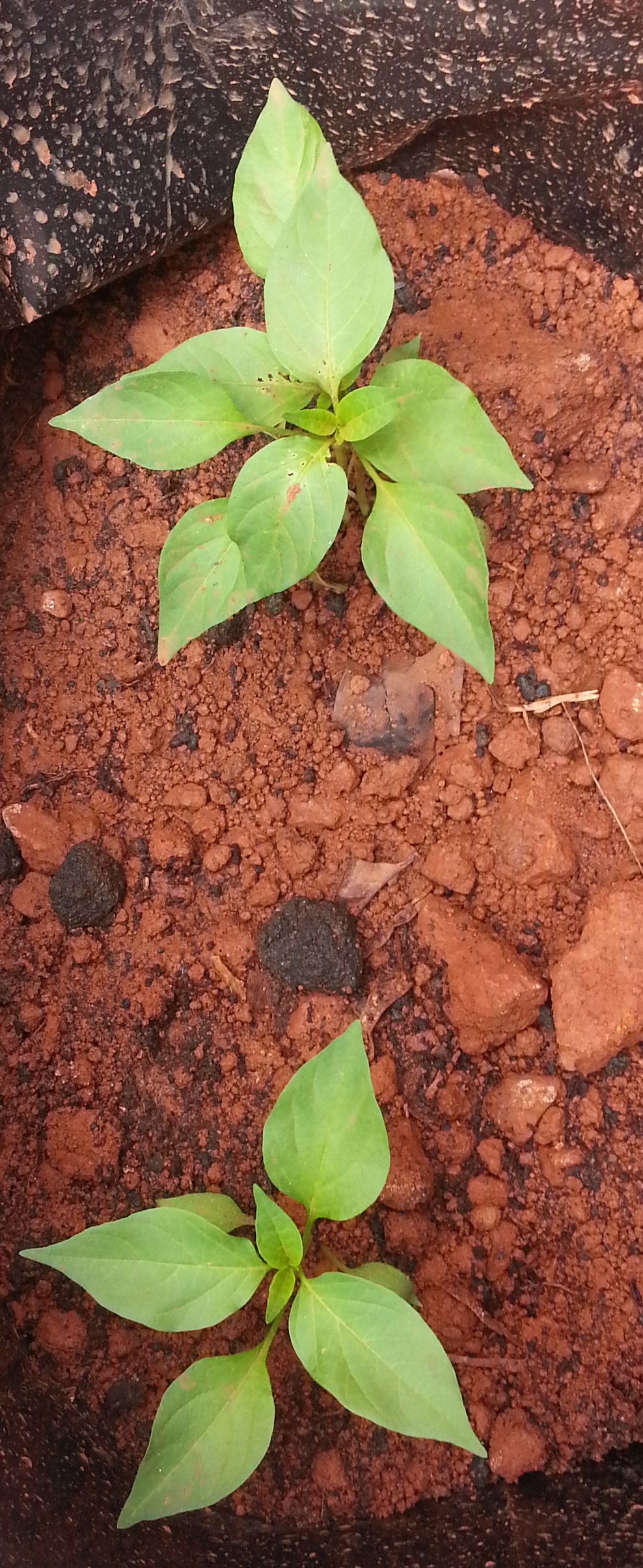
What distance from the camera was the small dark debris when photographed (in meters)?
1.58

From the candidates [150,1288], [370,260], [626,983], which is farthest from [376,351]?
[150,1288]

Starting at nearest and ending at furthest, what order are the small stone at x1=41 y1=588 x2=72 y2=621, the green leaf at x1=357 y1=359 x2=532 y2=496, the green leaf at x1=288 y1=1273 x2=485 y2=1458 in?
1. the green leaf at x1=288 y1=1273 x2=485 y2=1458
2. the green leaf at x1=357 y1=359 x2=532 y2=496
3. the small stone at x1=41 y1=588 x2=72 y2=621

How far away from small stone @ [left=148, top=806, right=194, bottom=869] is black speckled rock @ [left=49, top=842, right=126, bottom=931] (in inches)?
2.6

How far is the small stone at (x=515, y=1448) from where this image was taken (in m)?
1.39

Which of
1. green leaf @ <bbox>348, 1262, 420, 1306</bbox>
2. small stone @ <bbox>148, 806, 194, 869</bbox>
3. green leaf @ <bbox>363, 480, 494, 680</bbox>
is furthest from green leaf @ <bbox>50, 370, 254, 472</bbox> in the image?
green leaf @ <bbox>348, 1262, 420, 1306</bbox>

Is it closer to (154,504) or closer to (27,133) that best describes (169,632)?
(154,504)

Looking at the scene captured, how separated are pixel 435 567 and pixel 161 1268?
2.81 ft

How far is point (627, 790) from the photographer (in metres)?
1.50

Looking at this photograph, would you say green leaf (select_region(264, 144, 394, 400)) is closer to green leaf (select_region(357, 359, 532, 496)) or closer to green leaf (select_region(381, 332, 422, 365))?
green leaf (select_region(357, 359, 532, 496))

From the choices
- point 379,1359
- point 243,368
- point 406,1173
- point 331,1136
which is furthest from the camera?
point 406,1173

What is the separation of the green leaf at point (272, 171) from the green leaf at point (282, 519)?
0.92ft

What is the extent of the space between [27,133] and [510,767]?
1.12m

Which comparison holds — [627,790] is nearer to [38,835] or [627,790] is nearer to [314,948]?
[314,948]

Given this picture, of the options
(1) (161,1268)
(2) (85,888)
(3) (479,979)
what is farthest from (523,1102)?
(2) (85,888)
